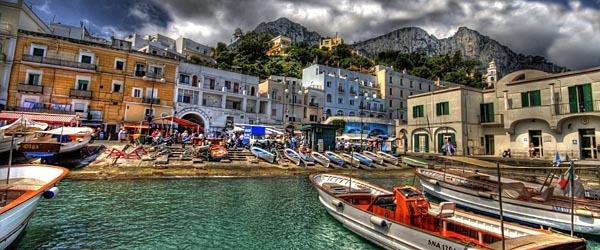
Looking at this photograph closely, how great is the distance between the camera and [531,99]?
23.4m

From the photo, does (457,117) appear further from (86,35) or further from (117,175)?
(86,35)

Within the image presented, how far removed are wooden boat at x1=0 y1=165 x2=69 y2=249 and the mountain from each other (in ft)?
516

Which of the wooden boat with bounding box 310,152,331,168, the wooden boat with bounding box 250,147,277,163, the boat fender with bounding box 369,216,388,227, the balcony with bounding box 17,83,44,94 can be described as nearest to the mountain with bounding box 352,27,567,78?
the wooden boat with bounding box 310,152,331,168

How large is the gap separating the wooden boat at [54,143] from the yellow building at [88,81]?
12461 millimetres

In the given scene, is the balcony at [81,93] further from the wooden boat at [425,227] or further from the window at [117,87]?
the wooden boat at [425,227]

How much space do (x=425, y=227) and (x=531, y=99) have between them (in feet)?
76.3

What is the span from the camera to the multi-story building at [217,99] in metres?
36.2

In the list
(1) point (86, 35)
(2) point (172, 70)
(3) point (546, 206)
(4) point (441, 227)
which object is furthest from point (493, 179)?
(1) point (86, 35)

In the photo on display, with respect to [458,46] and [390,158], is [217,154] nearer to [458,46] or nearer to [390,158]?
[390,158]

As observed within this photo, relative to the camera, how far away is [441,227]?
24.5 ft

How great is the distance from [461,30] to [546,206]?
19987 centimetres

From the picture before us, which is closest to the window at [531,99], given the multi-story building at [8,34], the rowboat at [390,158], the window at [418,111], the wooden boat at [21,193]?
the window at [418,111]

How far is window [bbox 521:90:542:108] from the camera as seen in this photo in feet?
75.4

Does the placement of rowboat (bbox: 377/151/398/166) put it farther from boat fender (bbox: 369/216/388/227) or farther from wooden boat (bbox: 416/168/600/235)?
boat fender (bbox: 369/216/388/227)
